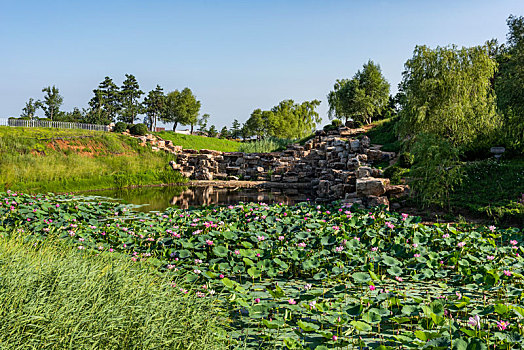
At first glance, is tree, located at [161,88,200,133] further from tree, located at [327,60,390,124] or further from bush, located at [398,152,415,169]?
bush, located at [398,152,415,169]

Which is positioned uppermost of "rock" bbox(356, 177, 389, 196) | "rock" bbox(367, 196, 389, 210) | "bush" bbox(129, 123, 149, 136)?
"bush" bbox(129, 123, 149, 136)

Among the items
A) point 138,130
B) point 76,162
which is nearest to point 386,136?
point 138,130

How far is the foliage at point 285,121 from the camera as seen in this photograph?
57781 millimetres

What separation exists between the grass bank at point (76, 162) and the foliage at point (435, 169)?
17102mm

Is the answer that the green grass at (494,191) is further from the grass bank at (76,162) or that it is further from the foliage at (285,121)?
the foliage at (285,121)

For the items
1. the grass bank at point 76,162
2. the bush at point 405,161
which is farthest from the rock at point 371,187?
the grass bank at point 76,162

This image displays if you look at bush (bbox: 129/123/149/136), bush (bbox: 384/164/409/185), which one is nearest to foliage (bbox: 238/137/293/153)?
bush (bbox: 129/123/149/136)

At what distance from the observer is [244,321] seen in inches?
152

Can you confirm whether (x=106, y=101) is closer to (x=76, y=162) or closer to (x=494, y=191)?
(x=76, y=162)

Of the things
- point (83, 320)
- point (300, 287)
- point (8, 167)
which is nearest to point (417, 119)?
point (300, 287)

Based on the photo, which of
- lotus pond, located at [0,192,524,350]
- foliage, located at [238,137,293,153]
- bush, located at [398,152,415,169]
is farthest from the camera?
foliage, located at [238,137,293,153]

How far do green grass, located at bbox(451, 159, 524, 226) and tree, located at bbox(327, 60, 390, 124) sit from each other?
73.5 ft

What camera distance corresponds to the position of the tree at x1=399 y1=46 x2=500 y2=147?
12672mm

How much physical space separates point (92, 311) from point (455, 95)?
13951 mm
